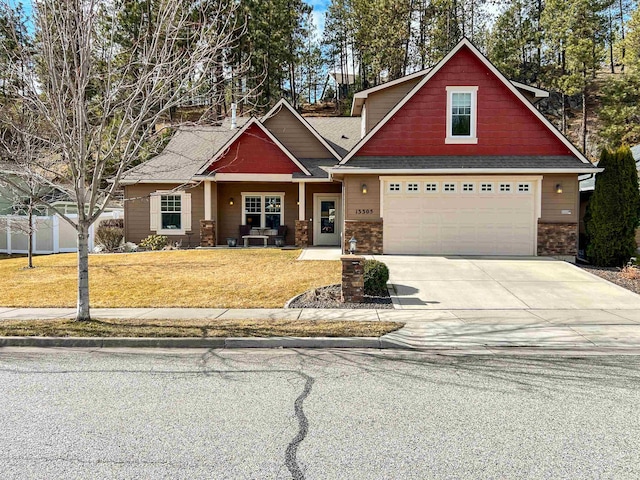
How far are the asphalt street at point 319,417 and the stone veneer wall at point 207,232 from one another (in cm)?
1319

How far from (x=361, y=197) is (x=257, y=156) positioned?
564 centimetres

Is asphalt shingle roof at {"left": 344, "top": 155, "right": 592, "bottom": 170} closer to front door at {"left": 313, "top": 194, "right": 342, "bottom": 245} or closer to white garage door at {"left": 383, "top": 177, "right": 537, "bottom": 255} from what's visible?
white garage door at {"left": 383, "top": 177, "right": 537, "bottom": 255}

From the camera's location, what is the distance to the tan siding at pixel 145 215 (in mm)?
20375

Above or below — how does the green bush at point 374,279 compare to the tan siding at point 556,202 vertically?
below

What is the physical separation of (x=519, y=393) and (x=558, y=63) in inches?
1793

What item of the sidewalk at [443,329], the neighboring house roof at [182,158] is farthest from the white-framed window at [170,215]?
the sidewalk at [443,329]

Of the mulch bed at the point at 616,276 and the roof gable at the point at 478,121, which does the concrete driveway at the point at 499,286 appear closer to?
the mulch bed at the point at 616,276

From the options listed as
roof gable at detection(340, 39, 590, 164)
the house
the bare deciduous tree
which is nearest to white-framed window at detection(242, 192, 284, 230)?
the house

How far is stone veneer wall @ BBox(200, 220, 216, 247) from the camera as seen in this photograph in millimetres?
19688

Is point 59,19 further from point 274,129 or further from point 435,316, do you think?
point 274,129

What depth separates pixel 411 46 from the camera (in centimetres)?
4134

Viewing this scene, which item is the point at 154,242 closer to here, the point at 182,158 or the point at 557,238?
the point at 182,158

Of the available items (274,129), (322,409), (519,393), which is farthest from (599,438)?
(274,129)

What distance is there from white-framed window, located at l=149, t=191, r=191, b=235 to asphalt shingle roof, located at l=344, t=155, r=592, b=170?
8140 mm
